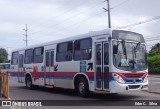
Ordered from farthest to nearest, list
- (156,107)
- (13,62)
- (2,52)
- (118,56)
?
(2,52), (13,62), (118,56), (156,107)

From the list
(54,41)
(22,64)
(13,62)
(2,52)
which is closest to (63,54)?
(54,41)

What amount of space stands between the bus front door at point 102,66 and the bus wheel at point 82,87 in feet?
3.11

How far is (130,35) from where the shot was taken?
51.2ft

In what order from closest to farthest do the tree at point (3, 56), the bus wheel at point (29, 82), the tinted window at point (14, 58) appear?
1. the bus wheel at point (29, 82)
2. the tinted window at point (14, 58)
3. the tree at point (3, 56)

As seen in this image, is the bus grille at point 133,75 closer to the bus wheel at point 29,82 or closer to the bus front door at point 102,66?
the bus front door at point 102,66

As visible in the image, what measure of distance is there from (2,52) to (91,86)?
91.2m

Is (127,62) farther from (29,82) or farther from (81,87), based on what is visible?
(29,82)

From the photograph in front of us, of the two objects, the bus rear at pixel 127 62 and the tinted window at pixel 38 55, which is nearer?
the bus rear at pixel 127 62

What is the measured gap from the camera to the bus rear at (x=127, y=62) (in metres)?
14.5

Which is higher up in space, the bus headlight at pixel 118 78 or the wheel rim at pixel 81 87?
the bus headlight at pixel 118 78

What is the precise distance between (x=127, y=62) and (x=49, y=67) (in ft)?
21.0

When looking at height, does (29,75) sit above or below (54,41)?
below

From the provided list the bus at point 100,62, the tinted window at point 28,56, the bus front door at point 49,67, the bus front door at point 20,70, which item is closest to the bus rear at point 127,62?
the bus at point 100,62

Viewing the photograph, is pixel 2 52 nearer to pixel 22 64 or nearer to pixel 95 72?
pixel 22 64
